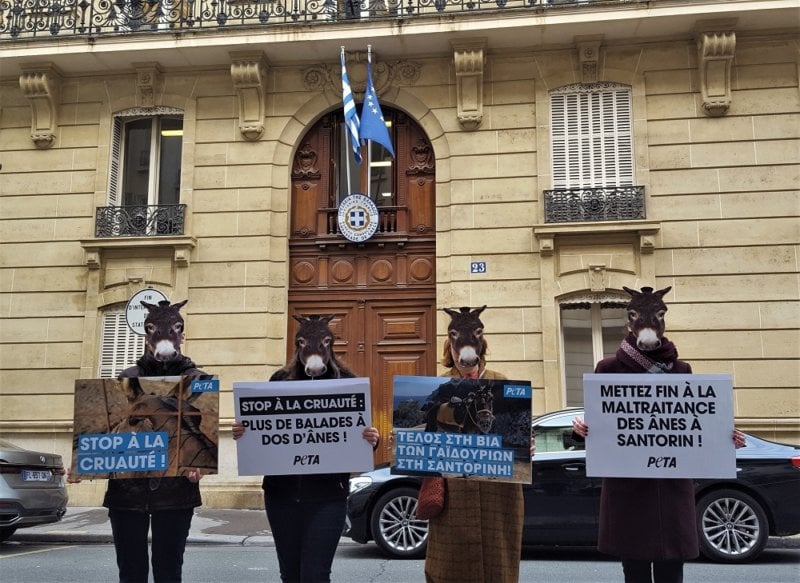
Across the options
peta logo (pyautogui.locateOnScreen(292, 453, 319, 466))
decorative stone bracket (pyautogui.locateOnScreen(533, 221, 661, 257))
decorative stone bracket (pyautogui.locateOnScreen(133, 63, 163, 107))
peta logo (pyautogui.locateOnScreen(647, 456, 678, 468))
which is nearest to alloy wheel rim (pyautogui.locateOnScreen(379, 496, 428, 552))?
peta logo (pyautogui.locateOnScreen(292, 453, 319, 466))

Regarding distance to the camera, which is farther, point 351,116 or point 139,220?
point 139,220

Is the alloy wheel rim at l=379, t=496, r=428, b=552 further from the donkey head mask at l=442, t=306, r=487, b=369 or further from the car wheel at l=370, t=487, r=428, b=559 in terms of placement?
the donkey head mask at l=442, t=306, r=487, b=369

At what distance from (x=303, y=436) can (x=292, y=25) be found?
432 inches

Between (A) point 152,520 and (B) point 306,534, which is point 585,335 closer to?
(B) point 306,534

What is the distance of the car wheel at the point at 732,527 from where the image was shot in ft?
27.8

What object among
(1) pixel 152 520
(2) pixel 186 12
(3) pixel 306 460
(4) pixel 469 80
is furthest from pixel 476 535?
(2) pixel 186 12

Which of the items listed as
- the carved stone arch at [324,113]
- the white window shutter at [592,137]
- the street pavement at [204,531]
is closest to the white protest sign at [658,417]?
the street pavement at [204,531]

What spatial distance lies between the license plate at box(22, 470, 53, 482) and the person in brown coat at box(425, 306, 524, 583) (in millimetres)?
6983

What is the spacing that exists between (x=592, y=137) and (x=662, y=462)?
34.0ft

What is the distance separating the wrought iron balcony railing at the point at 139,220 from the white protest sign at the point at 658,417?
37.0ft

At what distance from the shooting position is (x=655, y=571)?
14.4 ft

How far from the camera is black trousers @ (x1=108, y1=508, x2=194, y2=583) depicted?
449 cm

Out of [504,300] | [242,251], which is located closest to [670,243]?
[504,300]

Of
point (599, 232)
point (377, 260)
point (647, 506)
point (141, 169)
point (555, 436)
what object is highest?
point (141, 169)
